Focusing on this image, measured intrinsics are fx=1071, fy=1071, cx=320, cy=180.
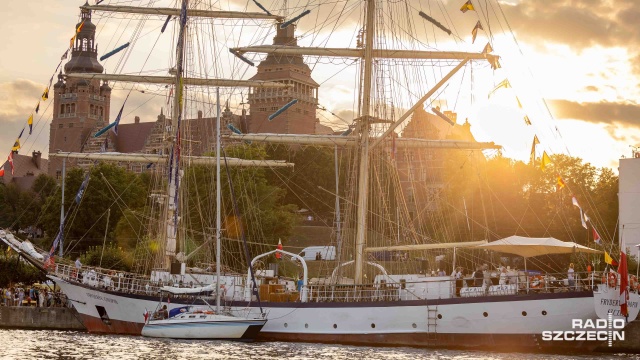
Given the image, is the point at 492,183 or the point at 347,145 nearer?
the point at 347,145

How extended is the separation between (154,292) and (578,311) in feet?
69.1

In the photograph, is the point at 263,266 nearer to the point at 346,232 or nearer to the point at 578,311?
the point at 346,232

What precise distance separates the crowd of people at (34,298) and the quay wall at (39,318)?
1.78 m

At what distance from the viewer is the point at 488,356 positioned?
40.6 metres

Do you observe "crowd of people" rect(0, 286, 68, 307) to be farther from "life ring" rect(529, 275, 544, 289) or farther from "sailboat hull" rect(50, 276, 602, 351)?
"life ring" rect(529, 275, 544, 289)

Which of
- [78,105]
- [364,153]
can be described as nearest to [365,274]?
[364,153]

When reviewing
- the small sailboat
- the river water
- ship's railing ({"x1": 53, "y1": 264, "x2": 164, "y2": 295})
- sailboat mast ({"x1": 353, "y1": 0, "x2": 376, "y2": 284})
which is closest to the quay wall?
ship's railing ({"x1": 53, "y1": 264, "x2": 164, "y2": 295})

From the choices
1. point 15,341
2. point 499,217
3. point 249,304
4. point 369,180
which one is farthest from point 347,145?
point 499,217

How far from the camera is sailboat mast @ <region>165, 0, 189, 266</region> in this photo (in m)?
55.6

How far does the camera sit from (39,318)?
57281mm

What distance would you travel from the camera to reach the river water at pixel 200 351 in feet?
130

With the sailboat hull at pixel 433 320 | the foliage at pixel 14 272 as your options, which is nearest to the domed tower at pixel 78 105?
the foliage at pixel 14 272

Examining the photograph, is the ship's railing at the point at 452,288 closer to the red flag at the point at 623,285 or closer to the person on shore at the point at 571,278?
the person on shore at the point at 571,278

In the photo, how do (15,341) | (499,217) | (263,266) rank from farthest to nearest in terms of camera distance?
(499,217) → (263,266) → (15,341)
